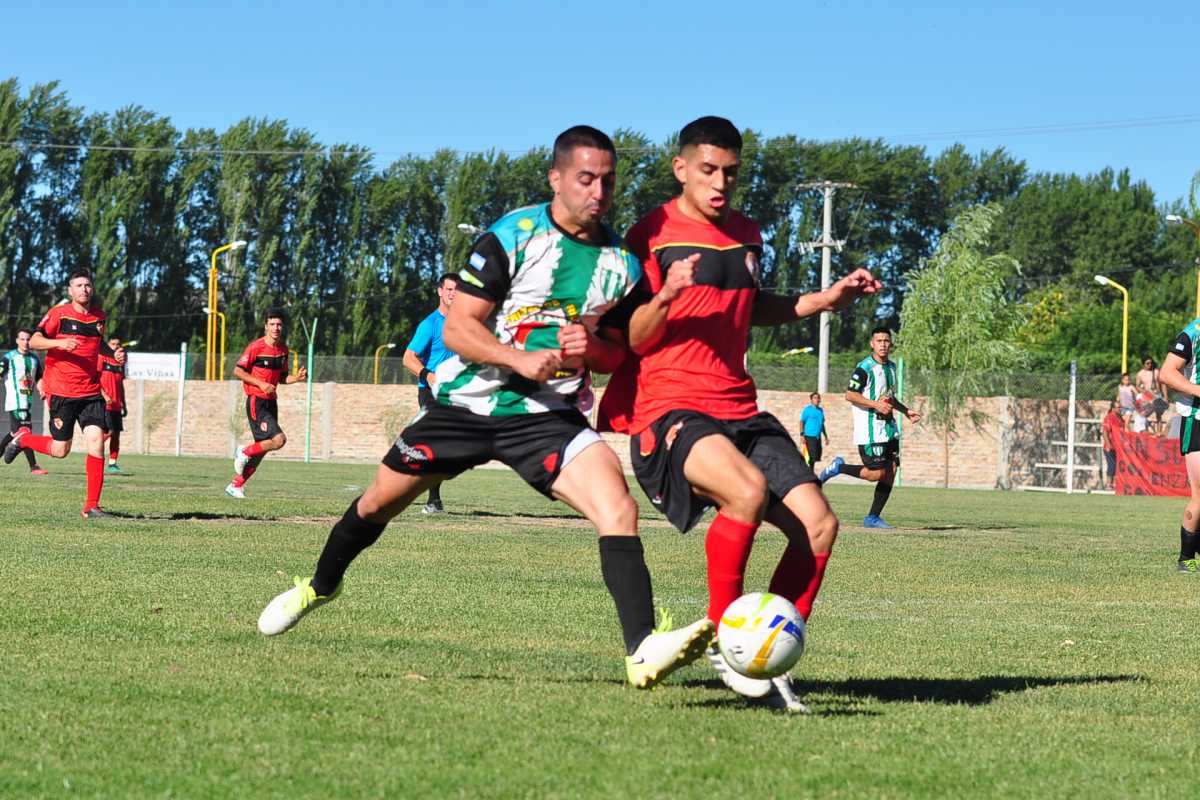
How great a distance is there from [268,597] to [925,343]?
120 feet

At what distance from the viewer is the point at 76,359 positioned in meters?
14.8

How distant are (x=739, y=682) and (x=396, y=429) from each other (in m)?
39.9

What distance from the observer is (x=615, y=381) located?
642 cm

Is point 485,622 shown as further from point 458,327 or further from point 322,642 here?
point 458,327

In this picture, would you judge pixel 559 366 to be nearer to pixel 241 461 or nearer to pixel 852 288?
pixel 852 288

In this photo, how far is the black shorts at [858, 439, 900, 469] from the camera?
58.9ft

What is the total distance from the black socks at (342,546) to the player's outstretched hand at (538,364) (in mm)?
1202

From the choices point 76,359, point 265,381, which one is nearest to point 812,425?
point 265,381

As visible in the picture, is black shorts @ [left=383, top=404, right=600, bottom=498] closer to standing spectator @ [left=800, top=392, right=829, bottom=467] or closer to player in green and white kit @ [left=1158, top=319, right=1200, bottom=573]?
player in green and white kit @ [left=1158, top=319, right=1200, bottom=573]

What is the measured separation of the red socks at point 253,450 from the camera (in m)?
17.8

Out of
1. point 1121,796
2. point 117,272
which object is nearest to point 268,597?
point 1121,796

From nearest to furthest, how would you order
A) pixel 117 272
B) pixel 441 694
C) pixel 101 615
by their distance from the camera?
1. pixel 441 694
2. pixel 101 615
3. pixel 117 272

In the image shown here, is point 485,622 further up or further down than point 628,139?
further down

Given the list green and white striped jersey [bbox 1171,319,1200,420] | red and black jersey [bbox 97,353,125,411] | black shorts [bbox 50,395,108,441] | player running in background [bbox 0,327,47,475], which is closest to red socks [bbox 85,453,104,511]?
black shorts [bbox 50,395,108,441]
